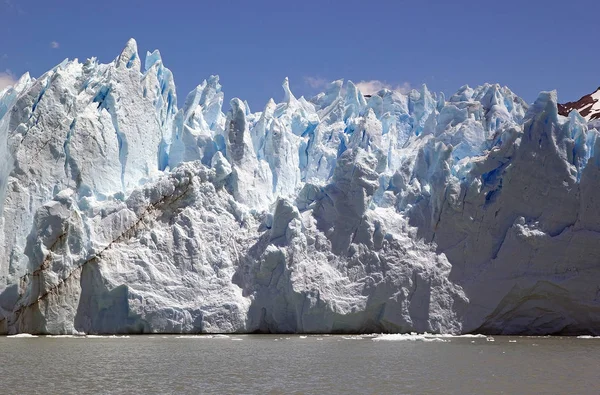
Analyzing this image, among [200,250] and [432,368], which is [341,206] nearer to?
[200,250]

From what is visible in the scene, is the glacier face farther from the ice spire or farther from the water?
the water

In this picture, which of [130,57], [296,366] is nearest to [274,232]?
[130,57]

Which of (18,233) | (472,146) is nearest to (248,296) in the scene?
(18,233)

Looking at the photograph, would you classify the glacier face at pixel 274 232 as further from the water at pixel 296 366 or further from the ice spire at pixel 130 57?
the water at pixel 296 366

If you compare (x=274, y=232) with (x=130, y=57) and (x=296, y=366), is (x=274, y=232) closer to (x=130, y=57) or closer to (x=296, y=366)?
(x=130, y=57)

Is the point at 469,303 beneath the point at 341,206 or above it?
beneath

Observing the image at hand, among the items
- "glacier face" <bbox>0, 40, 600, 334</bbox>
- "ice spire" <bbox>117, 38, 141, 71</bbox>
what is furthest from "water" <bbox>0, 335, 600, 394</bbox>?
"ice spire" <bbox>117, 38, 141, 71</bbox>

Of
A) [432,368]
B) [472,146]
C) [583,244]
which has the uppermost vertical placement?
[472,146]
